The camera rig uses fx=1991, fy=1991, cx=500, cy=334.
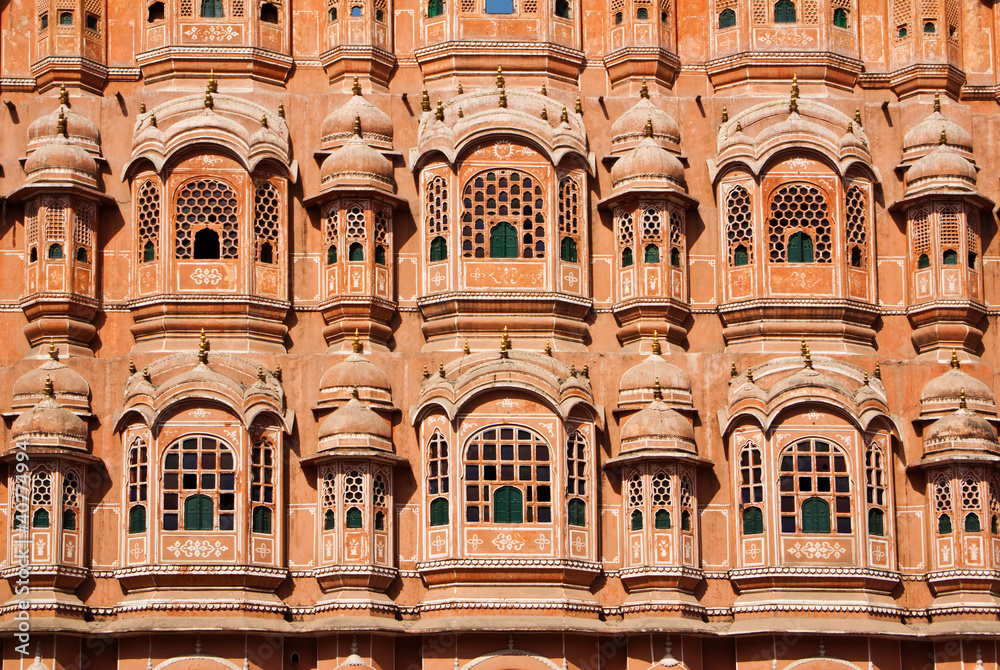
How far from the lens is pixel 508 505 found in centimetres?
3338

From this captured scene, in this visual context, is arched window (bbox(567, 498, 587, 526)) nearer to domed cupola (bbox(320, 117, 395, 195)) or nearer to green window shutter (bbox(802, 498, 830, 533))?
green window shutter (bbox(802, 498, 830, 533))

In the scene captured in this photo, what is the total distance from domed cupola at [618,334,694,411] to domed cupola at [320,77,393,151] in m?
6.09

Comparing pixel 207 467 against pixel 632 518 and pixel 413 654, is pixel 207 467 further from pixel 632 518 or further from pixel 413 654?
pixel 632 518

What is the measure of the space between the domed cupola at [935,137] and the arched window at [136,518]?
1503 centimetres

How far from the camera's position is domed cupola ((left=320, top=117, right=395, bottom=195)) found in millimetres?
34938

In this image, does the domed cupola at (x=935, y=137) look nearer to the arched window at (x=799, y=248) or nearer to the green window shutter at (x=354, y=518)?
the arched window at (x=799, y=248)

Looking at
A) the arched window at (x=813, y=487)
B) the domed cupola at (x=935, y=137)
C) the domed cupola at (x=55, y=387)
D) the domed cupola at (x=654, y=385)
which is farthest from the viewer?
the domed cupola at (x=935, y=137)

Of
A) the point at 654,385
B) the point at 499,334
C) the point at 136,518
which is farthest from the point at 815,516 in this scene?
the point at 136,518

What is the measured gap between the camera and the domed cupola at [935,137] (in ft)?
119

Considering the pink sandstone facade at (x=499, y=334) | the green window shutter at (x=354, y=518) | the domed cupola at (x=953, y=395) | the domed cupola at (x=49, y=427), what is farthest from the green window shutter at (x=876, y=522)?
the domed cupola at (x=49, y=427)

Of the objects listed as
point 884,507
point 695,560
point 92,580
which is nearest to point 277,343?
point 92,580

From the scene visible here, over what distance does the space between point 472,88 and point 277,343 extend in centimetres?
598

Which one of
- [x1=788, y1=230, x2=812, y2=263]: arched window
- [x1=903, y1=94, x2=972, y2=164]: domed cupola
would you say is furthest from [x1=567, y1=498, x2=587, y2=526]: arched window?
[x1=903, y1=94, x2=972, y2=164]: domed cupola

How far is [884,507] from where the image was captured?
1339 inches
